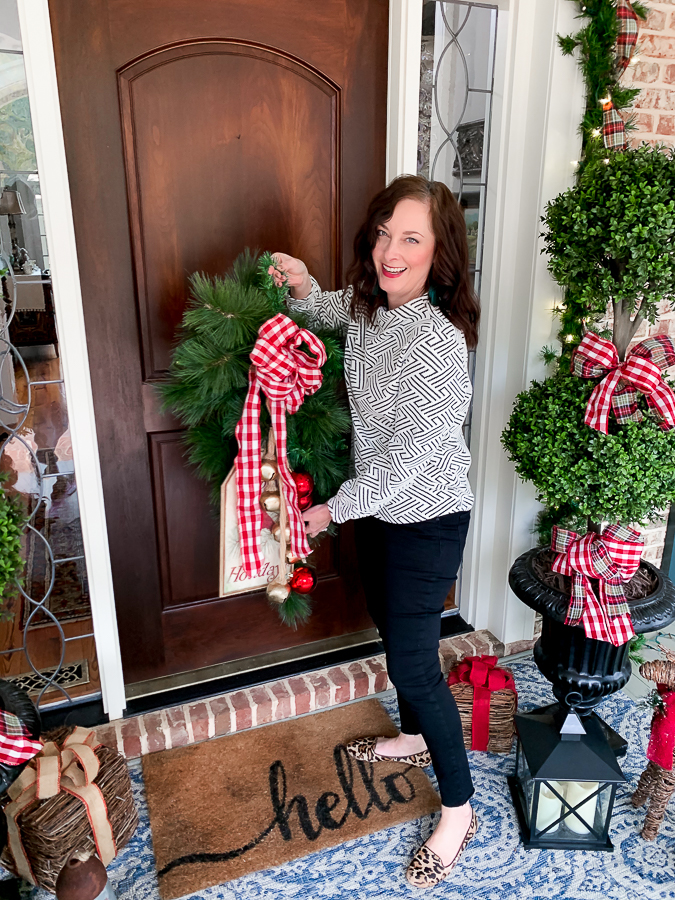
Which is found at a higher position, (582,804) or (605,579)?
(605,579)

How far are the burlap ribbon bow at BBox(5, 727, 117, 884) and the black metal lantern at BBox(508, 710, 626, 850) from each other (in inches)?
42.1

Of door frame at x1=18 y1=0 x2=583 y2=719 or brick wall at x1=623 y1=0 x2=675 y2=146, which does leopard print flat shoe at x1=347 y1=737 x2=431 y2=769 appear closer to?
door frame at x1=18 y1=0 x2=583 y2=719

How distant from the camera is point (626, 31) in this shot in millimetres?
1896

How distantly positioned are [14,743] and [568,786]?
1.34m

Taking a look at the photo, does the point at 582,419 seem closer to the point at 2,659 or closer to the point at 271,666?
the point at 271,666

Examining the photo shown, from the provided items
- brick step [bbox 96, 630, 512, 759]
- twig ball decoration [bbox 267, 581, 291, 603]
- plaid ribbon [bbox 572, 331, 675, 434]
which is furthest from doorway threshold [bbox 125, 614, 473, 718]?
plaid ribbon [bbox 572, 331, 675, 434]

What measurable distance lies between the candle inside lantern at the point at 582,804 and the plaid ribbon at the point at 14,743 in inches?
51.3

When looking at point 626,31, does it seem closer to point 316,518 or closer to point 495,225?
point 495,225

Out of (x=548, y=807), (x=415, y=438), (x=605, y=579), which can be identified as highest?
(x=415, y=438)

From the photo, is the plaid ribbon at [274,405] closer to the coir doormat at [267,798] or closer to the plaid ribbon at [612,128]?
the coir doormat at [267,798]

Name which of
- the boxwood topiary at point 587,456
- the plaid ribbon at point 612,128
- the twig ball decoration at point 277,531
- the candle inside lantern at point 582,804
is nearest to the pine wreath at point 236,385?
the twig ball decoration at point 277,531

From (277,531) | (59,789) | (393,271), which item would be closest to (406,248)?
(393,271)

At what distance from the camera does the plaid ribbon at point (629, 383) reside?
1.58 m

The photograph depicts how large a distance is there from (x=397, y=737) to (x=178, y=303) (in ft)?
4.85
